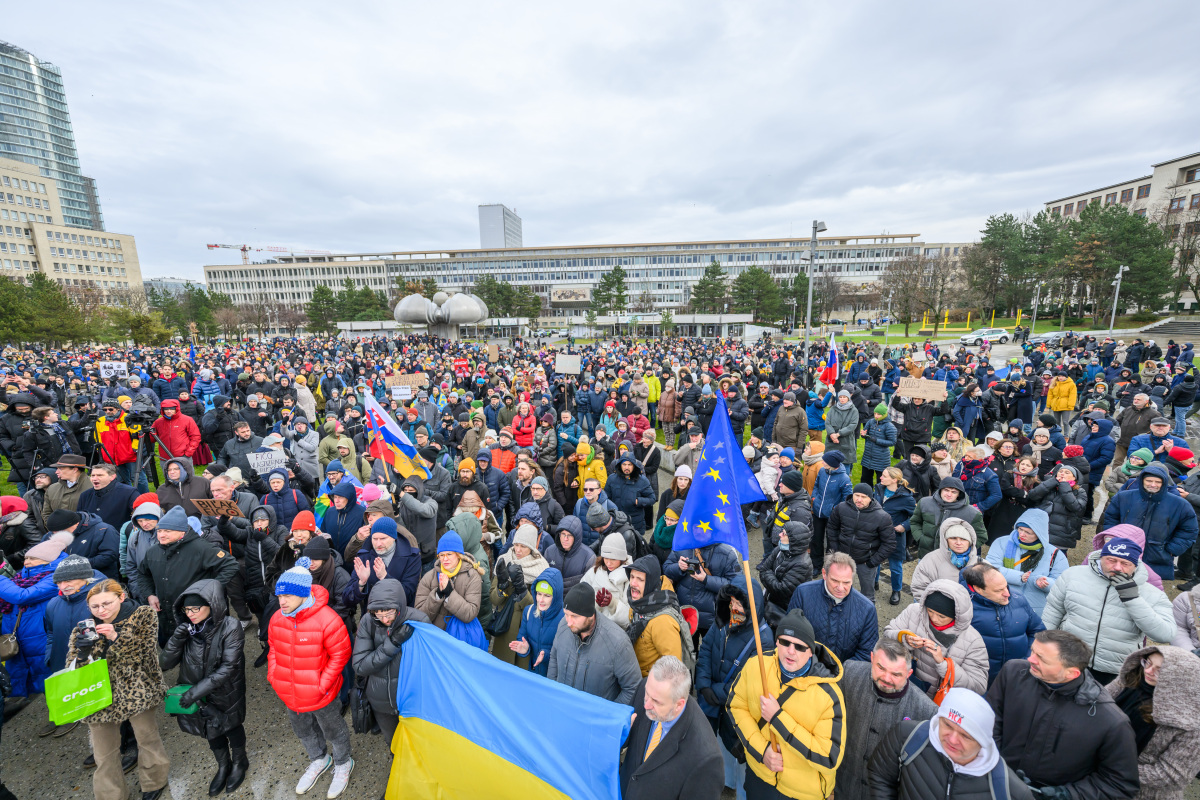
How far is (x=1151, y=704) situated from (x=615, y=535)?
10.8 ft

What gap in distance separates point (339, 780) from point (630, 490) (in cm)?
422

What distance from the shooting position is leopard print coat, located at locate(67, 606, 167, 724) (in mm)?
3488

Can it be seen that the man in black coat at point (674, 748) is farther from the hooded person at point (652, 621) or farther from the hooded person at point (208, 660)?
the hooded person at point (208, 660)

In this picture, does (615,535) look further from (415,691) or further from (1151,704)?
(1151,704)

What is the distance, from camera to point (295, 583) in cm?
354

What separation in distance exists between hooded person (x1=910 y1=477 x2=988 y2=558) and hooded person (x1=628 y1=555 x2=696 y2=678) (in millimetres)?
3376

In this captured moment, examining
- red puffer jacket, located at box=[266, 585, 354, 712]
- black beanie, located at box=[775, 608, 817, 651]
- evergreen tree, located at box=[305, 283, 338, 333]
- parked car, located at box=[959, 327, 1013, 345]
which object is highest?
evergreen tree, located at box=[305, 283, 338, 333]

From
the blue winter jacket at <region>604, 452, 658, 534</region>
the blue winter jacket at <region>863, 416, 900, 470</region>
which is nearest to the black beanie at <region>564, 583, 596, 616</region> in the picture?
the blue winter jacket at <region>604, 452, 658, 534</region>

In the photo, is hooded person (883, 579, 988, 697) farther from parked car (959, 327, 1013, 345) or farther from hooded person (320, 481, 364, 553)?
parked car (959, 327, 1013, 345)

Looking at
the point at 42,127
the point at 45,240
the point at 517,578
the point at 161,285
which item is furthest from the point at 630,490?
the point at 161,285

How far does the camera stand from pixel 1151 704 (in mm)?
2705

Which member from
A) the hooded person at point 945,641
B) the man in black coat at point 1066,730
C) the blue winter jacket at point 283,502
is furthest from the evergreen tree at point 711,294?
the man in black coat at point 1066,730

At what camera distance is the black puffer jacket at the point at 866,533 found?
5141mm

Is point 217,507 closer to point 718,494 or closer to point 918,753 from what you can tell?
point 718,494
